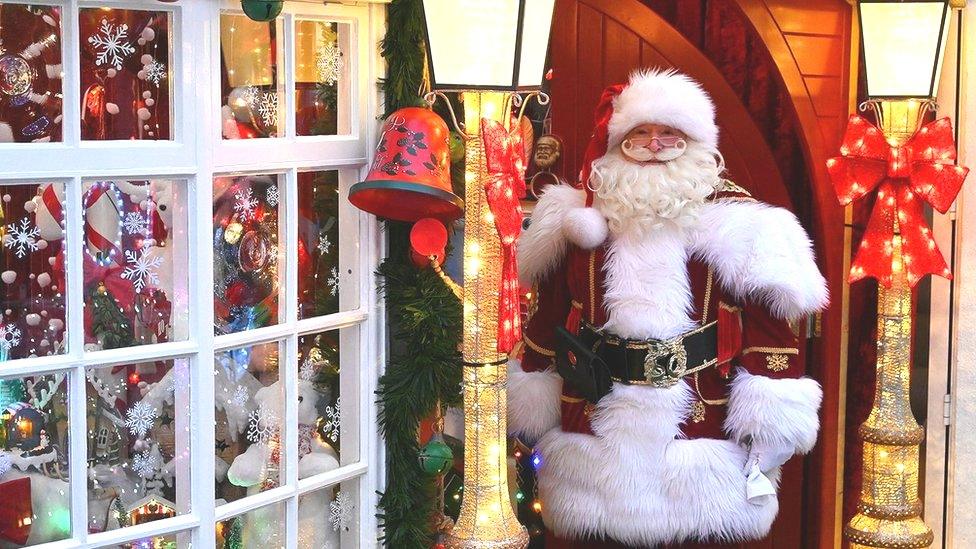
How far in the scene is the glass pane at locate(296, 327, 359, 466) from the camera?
3.36m

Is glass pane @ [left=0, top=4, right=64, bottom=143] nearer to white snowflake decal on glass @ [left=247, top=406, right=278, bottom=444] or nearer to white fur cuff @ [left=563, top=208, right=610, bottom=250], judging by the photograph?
white snowflake decal on glass @ [left=247, top=406, right=278, bottom=444]

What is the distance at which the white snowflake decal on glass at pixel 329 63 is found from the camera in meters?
3.28

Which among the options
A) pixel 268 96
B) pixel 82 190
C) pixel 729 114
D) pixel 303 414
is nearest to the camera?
pixel 82 190

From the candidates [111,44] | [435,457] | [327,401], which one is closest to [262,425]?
[327,401]

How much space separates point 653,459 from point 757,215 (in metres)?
0.70

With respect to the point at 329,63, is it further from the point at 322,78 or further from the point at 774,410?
the point at 774,410

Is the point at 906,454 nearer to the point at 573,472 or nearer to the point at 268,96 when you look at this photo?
the point at 573,472

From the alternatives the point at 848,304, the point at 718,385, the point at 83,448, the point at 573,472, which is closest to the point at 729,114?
the point at 848,304

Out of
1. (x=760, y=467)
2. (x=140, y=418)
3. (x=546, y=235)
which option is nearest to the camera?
(x=140, y=418)

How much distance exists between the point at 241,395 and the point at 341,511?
1.58 ft

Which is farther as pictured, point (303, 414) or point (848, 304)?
point (848, 304)

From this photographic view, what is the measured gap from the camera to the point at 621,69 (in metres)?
4.30

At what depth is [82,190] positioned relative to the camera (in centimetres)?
282

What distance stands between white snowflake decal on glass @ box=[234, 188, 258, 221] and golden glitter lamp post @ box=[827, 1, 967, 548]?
5.69 feet
